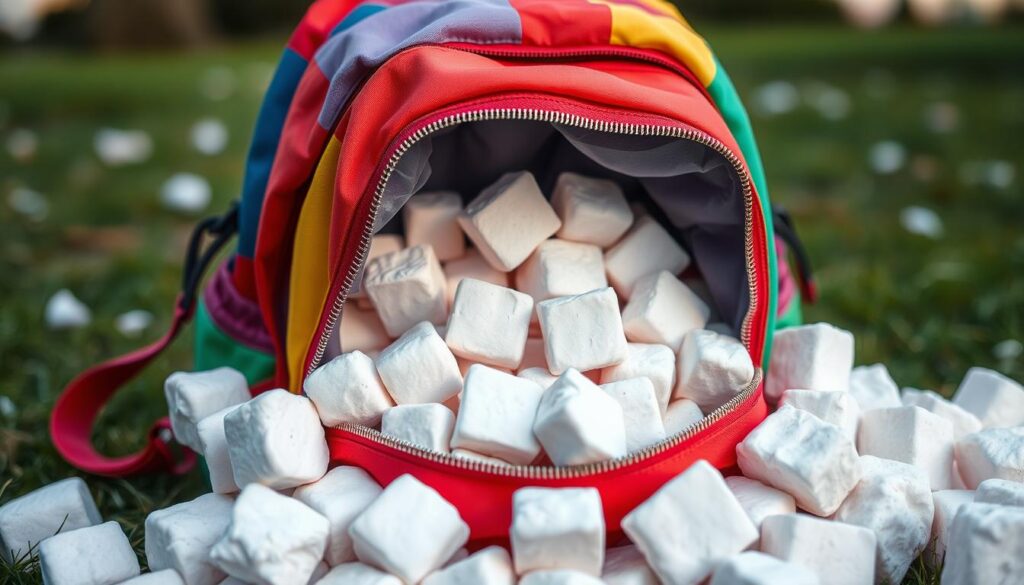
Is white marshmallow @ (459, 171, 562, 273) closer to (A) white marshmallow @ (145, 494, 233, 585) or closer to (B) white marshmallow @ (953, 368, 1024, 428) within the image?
(A) white marshmallow @ (145, 494, 233, 585)

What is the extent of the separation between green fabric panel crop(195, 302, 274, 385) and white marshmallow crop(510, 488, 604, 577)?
0.76m

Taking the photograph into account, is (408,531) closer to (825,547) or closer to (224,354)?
(825,547)

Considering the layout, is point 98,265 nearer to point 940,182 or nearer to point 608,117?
point 608,117

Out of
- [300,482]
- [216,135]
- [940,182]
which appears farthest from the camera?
[216,135]

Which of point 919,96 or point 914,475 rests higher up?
point 914,475

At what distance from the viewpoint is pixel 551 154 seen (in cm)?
189

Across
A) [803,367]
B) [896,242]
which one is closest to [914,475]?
[803,367]

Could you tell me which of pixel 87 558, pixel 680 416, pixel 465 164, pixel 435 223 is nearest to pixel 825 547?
pixel 680 416

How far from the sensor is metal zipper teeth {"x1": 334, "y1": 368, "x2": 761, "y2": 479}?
1363 mm

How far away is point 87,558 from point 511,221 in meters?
0.86

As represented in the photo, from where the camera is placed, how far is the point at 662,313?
1665 millimetres

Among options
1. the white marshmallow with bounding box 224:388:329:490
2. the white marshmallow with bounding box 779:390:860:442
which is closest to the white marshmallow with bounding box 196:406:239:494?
the white marshmallow with bounding box 224:388:329:490

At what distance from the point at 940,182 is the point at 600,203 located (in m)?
2.42

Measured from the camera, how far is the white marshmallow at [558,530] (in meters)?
1.27
